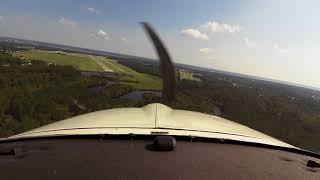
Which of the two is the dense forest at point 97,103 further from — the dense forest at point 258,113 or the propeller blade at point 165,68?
the propeller blade at point 165,68

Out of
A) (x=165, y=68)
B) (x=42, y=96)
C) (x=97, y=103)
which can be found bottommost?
(x=42, y=96)

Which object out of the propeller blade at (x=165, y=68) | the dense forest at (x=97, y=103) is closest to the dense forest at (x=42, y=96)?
the dense forest at (x=97, y=103)

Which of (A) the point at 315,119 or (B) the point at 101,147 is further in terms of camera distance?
(A) the point at 315,119

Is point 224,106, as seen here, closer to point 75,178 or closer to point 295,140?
point 295,140

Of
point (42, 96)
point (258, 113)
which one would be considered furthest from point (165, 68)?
point (42, 96)

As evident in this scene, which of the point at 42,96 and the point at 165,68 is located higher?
the point at 165,68

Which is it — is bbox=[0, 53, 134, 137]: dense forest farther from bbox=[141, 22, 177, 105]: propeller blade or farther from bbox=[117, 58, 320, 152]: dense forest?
bbox=[141, 22, 177, 105]: propeller blade

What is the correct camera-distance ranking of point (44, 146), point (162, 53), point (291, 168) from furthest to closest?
point (162, 53), point (44, 146), point (291, 168)

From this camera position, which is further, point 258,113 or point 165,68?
point 258,113

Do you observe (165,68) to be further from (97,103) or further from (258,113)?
(258,113)

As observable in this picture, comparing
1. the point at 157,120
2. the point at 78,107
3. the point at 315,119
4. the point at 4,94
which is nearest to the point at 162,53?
the point at 157,120

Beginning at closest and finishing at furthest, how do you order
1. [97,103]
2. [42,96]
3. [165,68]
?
[165,68], [97,103], [42,96]
